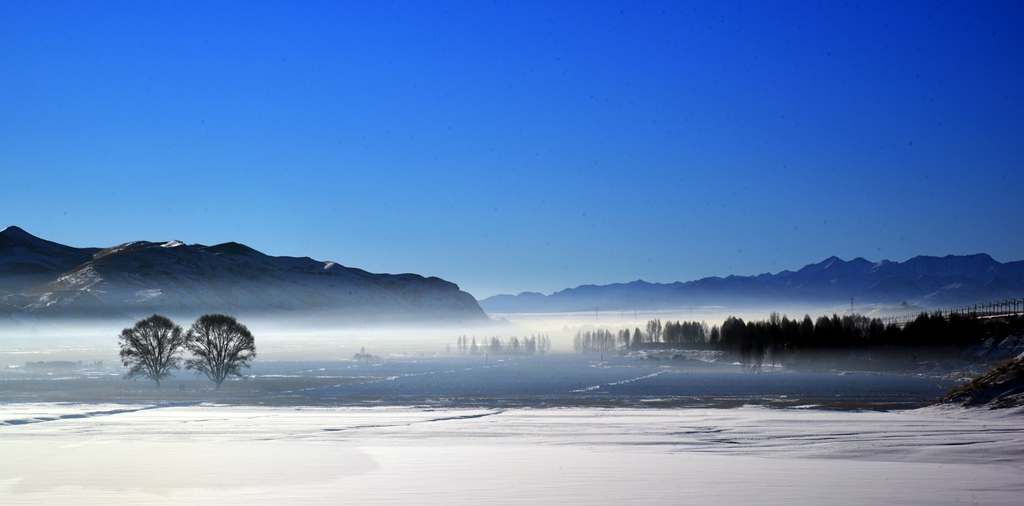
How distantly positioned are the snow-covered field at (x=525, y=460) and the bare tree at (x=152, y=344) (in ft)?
186

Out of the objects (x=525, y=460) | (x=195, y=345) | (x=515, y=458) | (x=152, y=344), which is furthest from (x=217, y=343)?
(x=525, y=460)

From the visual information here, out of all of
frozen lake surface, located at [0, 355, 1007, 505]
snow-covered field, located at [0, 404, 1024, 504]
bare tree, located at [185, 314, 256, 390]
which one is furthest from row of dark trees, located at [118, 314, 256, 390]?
snow-covered field, located at [0, 404, 1024, 504]

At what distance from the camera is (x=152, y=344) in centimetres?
10744

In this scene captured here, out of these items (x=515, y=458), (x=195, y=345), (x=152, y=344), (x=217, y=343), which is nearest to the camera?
(x=515, y=458)

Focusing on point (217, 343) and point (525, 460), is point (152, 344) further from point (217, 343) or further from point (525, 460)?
point (525, 460)

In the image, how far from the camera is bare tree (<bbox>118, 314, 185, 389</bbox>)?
106 meters

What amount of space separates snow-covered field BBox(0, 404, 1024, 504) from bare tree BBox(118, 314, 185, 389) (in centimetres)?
5669

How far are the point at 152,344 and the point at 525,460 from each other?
298 feet

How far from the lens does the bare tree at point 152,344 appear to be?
349ft

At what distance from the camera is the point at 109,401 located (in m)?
77.5

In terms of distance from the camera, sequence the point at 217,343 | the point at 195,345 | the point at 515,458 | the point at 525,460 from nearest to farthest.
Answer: the point at 525,460 < the point at 515,458 < the point at 217,343 < the point at 195,345

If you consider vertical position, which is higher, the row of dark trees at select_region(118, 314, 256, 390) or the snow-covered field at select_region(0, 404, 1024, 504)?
the row of dark trees at select_region(118, 314, 256, 390)

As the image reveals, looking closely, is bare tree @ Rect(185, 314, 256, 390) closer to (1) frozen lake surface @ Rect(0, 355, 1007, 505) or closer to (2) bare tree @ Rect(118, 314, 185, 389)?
(2) bare tree @ Rect(118, 314, 185, 389)

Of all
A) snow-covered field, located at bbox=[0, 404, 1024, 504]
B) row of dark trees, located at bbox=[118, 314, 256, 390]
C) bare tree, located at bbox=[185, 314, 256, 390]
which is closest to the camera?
snow-covered field, located at bbox=[0, 404, 1024, 504]
